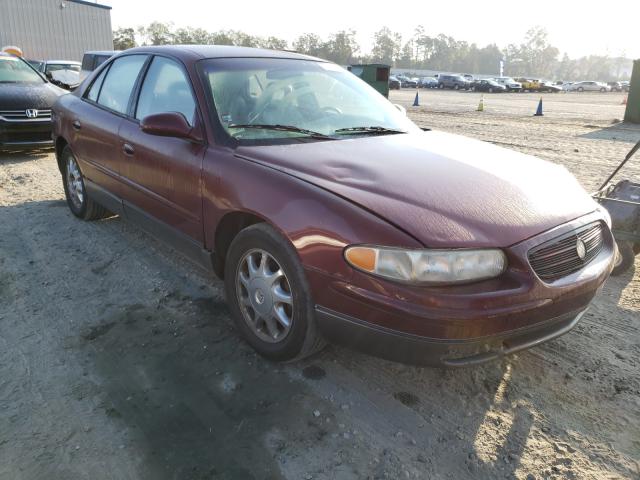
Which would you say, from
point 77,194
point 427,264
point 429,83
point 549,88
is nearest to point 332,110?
point 427,264

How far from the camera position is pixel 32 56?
101 ft

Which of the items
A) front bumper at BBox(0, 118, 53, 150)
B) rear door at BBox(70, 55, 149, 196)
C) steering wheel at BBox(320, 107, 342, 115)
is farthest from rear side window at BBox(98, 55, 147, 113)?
front bumper at BBox(0, 118, 53, 150)

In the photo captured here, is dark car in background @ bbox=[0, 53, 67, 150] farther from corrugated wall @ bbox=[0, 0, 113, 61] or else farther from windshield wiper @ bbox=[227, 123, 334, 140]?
corrugated wall @ bbox=[0, 0, 113, 61]

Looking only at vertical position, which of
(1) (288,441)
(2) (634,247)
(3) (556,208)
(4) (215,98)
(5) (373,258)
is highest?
(4) (215,98)

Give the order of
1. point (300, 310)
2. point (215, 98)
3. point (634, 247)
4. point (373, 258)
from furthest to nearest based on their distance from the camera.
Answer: point (634, 247)
point (215, 98)
point (300, 310)
point (373, 258)

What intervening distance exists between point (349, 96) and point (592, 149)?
30.2 ft

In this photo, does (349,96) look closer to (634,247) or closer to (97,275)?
(97,275)

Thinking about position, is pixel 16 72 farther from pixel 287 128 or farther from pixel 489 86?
pixel 489 86

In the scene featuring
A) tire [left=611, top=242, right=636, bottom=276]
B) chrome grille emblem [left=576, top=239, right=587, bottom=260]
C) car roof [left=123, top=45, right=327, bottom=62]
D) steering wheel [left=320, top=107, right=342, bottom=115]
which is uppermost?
car roof [left=123, top=45, right=327, bottom=62]

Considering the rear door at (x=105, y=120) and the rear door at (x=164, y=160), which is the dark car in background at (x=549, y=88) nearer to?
the rear door at (x=105, y=120)

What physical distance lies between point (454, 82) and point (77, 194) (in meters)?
54.5

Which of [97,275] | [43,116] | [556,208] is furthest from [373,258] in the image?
[43,116]

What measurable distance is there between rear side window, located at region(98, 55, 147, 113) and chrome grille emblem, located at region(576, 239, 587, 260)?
320 cm

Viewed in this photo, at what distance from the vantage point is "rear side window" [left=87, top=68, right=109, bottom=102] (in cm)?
439
